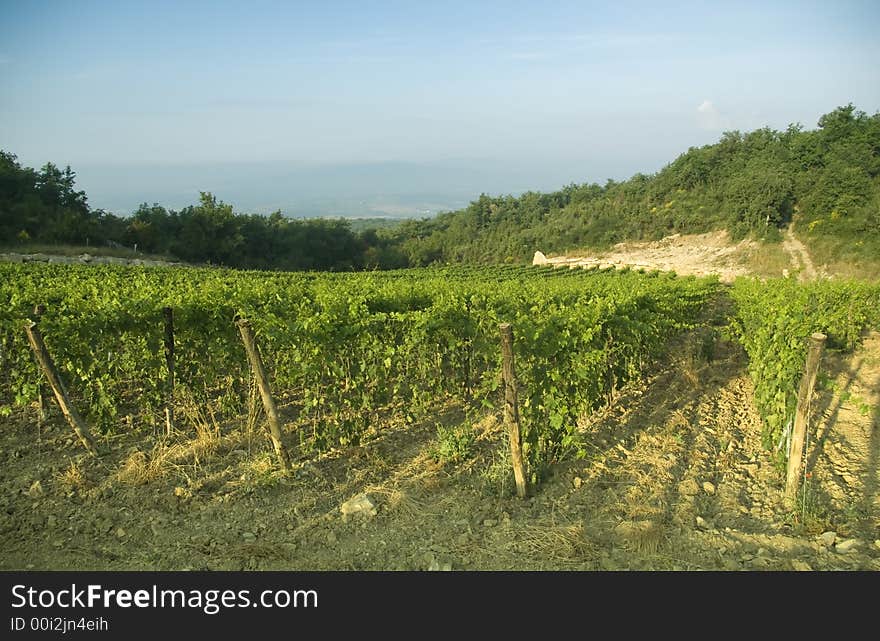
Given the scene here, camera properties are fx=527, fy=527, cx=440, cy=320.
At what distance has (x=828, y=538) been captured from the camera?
416 cm

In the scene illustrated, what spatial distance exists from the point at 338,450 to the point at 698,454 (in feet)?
13.0

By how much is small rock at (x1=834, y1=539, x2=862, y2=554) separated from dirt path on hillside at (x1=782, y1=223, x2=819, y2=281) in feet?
117

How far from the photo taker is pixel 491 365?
784 centimetres

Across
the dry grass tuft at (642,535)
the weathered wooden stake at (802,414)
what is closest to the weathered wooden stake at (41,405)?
the dry grass tuft at (642,535)

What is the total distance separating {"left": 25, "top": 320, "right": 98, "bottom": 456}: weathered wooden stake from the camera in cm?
486

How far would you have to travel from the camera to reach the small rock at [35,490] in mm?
4657

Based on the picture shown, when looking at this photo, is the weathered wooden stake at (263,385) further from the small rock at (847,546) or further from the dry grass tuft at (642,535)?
the small rock at (847,546)

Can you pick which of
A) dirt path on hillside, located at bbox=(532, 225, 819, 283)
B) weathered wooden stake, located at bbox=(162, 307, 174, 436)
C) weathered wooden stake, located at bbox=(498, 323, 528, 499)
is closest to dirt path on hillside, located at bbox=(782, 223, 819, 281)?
dirt path on hillside, located at bbox=(532, 225, 819, 283)

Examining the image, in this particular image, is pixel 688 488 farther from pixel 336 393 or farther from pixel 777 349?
pixel 336 393

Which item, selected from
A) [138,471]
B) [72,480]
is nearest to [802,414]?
[138,471]

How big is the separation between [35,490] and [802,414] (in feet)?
22.5
